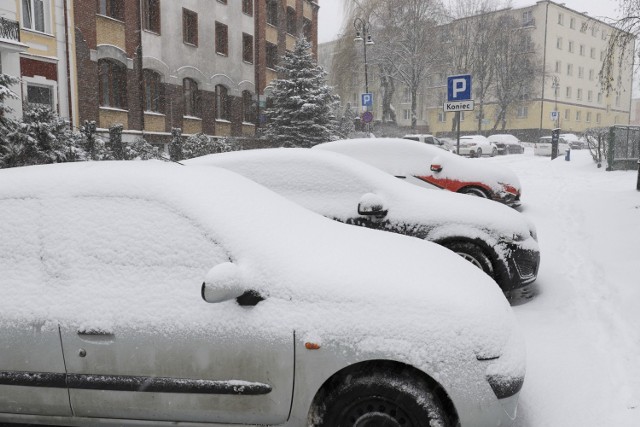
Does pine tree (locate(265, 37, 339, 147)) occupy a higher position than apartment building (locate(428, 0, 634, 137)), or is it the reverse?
apartment building (locate(428, 0, 634, 137))

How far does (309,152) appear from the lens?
6211 millimetres

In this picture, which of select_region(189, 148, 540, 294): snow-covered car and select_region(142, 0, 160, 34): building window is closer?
select_region(189, 148, 540, 294): snow-covered car

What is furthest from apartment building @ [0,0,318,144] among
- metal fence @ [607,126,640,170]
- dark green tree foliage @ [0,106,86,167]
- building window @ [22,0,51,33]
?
metal fence @ [607,126,640,170]

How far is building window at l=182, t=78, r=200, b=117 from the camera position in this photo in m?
27.9

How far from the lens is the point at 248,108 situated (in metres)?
33.9

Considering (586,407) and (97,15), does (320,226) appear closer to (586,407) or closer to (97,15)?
(586,407)

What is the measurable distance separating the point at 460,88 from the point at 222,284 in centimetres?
1038

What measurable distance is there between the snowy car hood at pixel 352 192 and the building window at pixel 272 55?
30.3 m

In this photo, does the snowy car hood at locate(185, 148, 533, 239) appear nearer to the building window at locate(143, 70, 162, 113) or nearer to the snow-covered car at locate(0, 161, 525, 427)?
the snow-covered car at locate(0, 161, 525, 427)

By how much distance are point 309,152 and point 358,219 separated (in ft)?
3.52

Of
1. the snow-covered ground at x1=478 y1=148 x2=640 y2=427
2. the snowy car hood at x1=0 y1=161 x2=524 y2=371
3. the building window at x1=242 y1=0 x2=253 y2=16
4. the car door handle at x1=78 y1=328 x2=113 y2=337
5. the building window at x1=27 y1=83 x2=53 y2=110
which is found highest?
the building window at x1=242 y1=0 x2=253 y2=16

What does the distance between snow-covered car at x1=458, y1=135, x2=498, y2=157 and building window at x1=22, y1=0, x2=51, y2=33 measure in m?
22.9

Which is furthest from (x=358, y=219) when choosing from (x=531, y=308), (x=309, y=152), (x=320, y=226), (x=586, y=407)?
(x=586, y=407)

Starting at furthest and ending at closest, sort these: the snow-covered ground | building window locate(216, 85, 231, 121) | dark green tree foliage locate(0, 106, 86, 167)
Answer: building window locate(216, 85, 231, 121) < dark green tree foliage locate(0, 106, 86, 167) < the snow-covered ground
